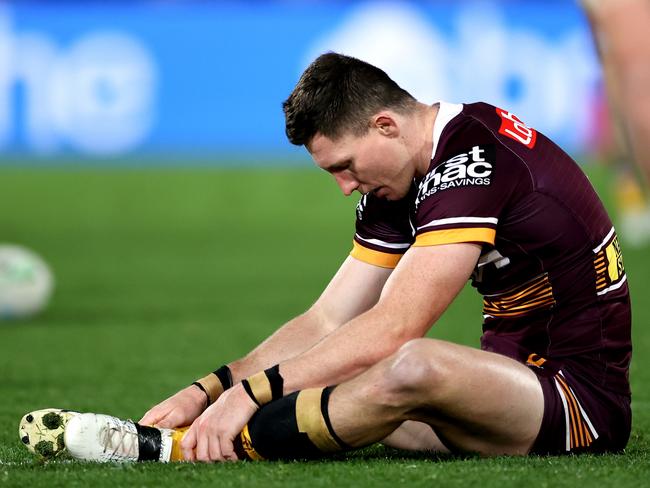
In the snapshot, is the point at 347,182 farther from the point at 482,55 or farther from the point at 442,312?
the point at 482,55

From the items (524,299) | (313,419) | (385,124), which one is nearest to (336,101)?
(385,124)

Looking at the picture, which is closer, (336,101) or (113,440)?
(113,440)

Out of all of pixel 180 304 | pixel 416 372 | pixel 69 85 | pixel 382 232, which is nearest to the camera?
pixel 416 372

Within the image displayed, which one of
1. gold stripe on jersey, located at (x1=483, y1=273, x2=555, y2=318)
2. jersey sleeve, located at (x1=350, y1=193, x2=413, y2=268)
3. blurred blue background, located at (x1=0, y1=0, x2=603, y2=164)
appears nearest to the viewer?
gold stripe on jersey, located at (x1=483, y1=273, x2=555, y2=318)

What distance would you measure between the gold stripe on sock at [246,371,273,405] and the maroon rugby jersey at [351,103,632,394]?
2.06 feet

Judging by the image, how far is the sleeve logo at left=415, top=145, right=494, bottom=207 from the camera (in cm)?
391

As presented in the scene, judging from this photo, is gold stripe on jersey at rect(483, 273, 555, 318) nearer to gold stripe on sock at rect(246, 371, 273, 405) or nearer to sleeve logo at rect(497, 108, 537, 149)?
sleeve logo at rect(497, 108, 537, 149)

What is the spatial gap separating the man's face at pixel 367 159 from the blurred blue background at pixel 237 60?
14126 millimetres

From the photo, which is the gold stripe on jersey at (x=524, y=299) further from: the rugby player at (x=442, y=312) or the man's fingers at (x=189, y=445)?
the man's fingers at (x=189, y=445)

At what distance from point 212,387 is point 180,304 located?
5.37 metres

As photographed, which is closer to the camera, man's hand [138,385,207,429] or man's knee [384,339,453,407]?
man's knee [384,339,453,407]

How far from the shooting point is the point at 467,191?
388 centimetres

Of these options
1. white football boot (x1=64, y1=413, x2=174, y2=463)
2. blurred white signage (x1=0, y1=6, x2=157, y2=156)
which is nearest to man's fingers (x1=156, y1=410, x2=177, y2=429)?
white football boot (x1=64, y1=413, x2=174, y2=463)

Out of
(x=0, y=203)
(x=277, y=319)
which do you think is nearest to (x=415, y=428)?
(x=277, y=319)
